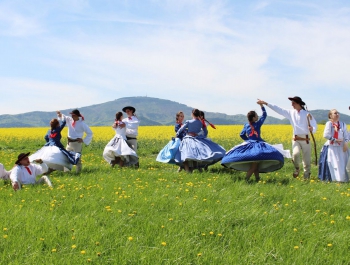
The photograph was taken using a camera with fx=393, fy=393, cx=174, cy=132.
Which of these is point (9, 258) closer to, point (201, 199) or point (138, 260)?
point (138, 260)

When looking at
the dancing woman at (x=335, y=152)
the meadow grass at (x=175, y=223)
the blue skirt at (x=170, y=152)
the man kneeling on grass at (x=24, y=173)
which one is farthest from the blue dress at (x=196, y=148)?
the man kneeling on grass at (x=24, y=173)

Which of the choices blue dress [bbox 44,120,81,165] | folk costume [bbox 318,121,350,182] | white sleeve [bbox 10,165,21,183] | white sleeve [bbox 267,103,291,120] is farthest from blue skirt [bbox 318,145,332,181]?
white sleeve [bbox 10,165,21,183]

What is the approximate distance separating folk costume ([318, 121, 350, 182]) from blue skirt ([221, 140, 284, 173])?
161 cm

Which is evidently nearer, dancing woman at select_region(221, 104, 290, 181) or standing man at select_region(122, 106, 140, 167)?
dancing woman at select_region(221, 104, 290, 181)

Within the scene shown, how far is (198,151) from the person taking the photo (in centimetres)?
1034

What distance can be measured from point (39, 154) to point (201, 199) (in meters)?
5.16

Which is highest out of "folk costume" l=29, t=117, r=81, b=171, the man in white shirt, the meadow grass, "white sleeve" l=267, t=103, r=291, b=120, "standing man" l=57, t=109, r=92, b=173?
"white sleeve" l=267, t=103, r=291, b=120

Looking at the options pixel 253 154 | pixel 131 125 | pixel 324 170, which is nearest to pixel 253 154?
pixel 253 154

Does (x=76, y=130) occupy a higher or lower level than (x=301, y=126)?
lower

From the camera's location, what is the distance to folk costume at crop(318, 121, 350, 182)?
9.61 m

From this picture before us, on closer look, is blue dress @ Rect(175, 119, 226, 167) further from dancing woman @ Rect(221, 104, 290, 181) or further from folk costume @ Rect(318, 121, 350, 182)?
folk costume @ Rect(318, 121, 350, 182)

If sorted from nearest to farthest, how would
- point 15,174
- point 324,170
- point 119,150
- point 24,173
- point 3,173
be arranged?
point 15,174, point 24,173, point 3,173, point 324,170, point 119,150

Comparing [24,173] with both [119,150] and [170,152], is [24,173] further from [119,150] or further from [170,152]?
[170,152]

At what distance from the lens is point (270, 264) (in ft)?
13.6
